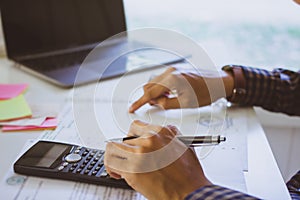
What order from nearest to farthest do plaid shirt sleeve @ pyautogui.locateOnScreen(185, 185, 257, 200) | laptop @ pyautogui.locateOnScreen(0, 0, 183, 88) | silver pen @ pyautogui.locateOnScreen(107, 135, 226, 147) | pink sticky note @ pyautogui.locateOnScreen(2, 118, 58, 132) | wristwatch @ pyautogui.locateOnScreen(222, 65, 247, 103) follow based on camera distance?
plaid shirt sleeve @ pyautogui.locateOnScreen(185, 185, 257, 200), silver pen @ pyautogui.locateOnScreen(107, 135, 226, 147), pink sticky note @ pyautogui.locateOnScreen(2, 118, 58, 132), wristwatch @ pyautogui.locateOnScreen(222, 65, 247, 103), laptop @ pyautogui.locateOnScreen(0, 0, 183, 88)

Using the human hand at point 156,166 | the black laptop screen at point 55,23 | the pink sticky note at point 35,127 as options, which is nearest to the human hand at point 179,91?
the pink sticky note at point 35,127

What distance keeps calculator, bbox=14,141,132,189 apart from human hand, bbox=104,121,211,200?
2 cm

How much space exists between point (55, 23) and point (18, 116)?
45 centimetres

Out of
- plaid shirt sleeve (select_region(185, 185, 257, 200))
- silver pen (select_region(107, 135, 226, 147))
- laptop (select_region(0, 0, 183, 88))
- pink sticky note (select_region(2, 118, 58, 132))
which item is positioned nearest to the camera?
plaid shirt sleeve (select_region(185, 185, 257, 200))

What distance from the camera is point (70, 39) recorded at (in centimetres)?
137

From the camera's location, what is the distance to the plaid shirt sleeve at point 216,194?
25.0 inches

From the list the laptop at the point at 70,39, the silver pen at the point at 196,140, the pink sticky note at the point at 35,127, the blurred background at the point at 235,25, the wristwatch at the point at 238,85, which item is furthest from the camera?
the blurred background at the point at 235,25

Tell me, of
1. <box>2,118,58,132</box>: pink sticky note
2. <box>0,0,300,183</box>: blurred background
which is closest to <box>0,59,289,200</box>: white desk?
<box>2,118,58,132</box>: pink sticky note

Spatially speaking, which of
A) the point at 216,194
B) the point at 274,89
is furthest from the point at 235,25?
the point at 216,194

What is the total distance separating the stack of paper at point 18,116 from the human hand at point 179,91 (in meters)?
0.18

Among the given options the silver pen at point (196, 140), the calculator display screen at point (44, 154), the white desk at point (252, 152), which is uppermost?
the silver pen at point (196, 140)

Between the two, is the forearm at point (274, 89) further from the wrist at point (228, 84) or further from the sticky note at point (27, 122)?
the sticky note at point (27, 122)

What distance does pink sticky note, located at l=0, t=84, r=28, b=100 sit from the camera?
109cm

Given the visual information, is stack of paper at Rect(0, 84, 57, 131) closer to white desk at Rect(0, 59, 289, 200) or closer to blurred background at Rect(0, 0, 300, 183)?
white desk at Rect(0, 59, 289, 200)
